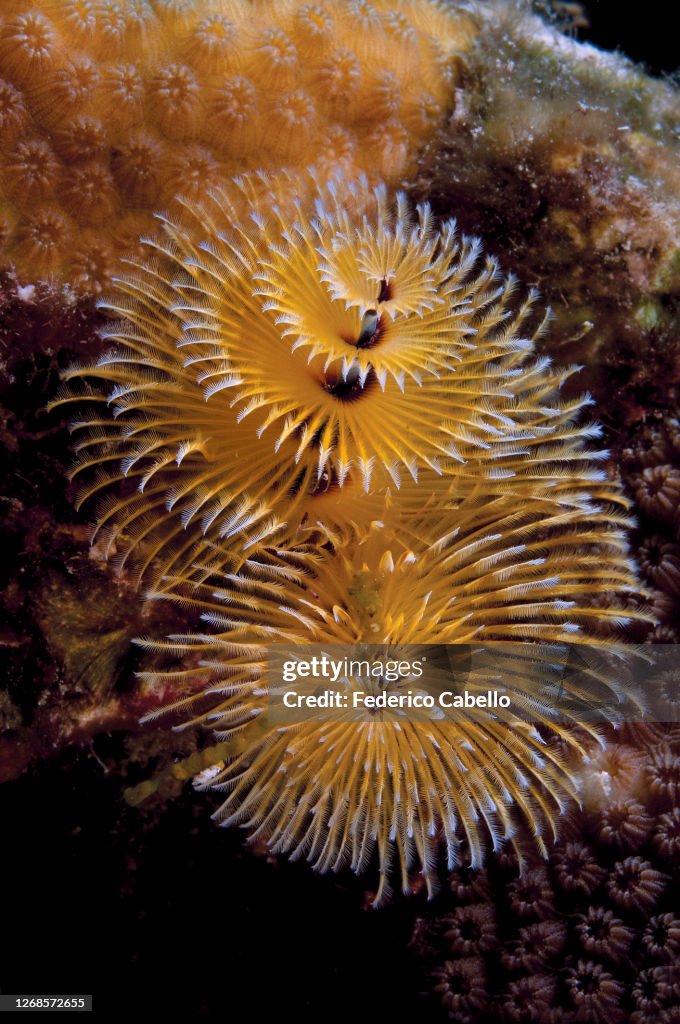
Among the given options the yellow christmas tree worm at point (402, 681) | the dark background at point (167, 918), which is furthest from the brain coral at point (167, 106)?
the dark background at point (167, 918)

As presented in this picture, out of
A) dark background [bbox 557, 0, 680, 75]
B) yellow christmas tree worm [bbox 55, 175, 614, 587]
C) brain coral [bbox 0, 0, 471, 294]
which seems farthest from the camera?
dark background [bbox 557, 0, 680, 75]

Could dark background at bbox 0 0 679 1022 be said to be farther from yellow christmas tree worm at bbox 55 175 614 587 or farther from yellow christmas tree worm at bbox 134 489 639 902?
yellow christmas tree worm at bbox 55 175 614 587

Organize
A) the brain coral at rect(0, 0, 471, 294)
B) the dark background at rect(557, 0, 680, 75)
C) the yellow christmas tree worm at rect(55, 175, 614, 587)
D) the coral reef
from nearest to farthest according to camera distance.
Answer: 1. the yellow christmas tree worm at rect(55, 175, 614, 587)
2. the coral reef
3. the brain coral at rect(0, 0, 471, 294)
4. the dark background at rect(557, 0, 680, 75)

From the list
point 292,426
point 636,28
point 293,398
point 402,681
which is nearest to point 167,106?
point 293,398

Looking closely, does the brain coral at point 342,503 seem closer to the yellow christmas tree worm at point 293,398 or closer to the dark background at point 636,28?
the yellow christmas tree worm at point 293,398

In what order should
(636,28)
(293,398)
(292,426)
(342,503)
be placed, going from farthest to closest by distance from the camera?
(636,28), (342,503), (293,398), (292,426)

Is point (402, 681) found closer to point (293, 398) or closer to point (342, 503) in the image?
point (342, 503)

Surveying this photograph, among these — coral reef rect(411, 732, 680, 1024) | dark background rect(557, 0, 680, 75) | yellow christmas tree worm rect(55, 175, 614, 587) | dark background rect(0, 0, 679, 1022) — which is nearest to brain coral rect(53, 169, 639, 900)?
yellow christmas tree worm rect(55, 175, 614, 587)

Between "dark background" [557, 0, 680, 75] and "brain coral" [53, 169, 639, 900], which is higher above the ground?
"dark background" [557, 0, 680, 75]
